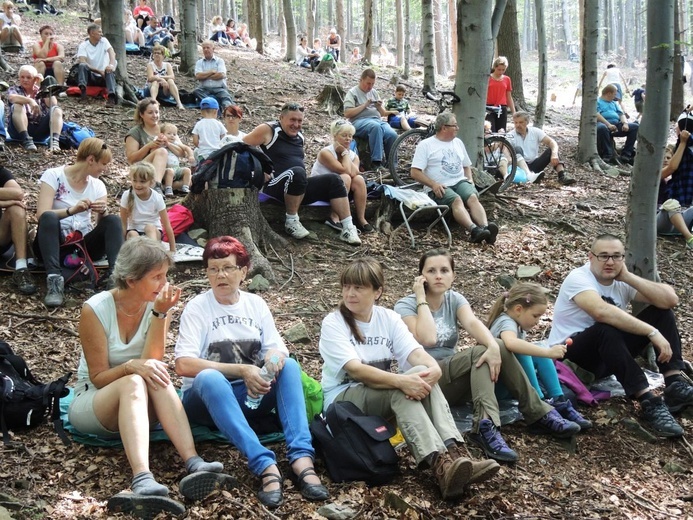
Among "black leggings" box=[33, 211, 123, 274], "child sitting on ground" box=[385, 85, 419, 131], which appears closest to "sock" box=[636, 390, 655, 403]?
"black leggings" box=[33, 211, 123, 274]

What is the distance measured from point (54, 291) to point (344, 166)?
10.1 ft

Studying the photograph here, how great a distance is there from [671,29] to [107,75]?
8.58 meters

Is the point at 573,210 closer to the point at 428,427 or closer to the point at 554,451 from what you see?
the point at 554,451

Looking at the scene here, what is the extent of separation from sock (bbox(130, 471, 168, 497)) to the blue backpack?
6.56 meters

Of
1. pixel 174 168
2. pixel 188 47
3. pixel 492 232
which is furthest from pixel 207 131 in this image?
pixel 188 47

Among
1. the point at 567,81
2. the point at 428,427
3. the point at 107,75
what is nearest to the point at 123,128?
the point at 107,75

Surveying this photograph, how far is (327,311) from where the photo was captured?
5.58m

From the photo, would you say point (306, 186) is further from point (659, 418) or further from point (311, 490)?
point (311, 490)

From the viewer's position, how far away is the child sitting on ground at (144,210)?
560 cm

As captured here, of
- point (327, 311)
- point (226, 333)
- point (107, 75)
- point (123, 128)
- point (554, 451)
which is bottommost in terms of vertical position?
point (554, 451)

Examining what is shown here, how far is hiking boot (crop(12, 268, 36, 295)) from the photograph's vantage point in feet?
17.1

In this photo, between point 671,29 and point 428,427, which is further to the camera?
point 671,29

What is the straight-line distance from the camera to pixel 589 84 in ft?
35.3

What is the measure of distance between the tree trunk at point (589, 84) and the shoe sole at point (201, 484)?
31.3 feet
